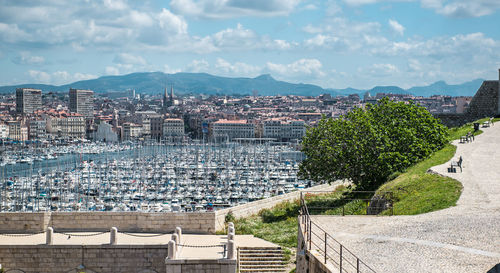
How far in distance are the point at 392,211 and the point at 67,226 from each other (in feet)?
27.9

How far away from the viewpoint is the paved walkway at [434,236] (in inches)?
257

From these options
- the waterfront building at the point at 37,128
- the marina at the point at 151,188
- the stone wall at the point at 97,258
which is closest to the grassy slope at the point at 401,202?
the stone wall at the point at 97,258

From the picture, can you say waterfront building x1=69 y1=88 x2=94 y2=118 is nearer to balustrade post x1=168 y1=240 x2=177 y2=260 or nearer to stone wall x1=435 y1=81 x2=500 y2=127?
stone wall x1=435 y1=81 x2=500 y2=127

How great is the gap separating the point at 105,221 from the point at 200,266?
4339 mm

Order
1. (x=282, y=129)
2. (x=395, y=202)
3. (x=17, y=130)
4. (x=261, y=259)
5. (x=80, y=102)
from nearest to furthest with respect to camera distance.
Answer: (x=395, y=202) < (x=261, y=259) < (x=17, y=130) < (x=282, y=129) < (x=80, y=102)

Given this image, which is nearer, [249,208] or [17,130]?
[249,208]

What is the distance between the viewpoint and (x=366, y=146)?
1625 centimetres

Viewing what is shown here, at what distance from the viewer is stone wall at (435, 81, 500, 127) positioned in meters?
27.9

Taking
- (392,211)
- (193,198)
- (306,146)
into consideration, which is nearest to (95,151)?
(193,198)

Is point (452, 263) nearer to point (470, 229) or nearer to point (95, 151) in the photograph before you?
point (470, 229)

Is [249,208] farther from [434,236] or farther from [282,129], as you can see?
[282,129]

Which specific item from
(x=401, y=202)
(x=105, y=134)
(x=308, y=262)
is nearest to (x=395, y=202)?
(x=401, y=202)

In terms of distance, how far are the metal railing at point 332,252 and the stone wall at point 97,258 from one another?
4736 millimetres

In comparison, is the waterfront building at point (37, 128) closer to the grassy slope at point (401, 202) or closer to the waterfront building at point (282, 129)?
the waterfront building at point (282, 129)
